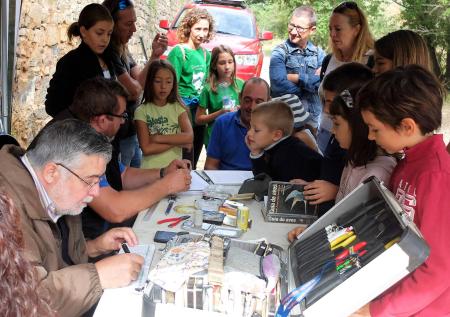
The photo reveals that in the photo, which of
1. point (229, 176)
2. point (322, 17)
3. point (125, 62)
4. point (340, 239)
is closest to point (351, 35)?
point (229, 176)

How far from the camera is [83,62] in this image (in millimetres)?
3520

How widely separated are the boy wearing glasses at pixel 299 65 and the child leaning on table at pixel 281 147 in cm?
201

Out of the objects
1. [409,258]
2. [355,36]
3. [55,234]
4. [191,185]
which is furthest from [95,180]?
[355,36]

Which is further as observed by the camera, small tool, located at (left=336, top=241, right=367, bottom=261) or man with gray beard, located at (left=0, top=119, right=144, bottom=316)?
man with gray beard, located at (left=0, top=119, right=144, bottom=316)

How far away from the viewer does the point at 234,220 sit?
7.57 feet

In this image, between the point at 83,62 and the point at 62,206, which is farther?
the point at 83,62

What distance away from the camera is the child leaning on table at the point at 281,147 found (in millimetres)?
2762

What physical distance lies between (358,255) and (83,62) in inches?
104

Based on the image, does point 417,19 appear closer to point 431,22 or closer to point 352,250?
point 431,22

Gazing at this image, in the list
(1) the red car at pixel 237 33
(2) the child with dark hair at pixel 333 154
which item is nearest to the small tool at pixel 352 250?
(2) the child with dark hair at pixel 333 154

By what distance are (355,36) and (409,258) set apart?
8.94 ft

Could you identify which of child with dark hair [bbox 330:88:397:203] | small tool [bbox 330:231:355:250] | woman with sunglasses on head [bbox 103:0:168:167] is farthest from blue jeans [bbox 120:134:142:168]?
small tool [bbox 330:231:355:250]

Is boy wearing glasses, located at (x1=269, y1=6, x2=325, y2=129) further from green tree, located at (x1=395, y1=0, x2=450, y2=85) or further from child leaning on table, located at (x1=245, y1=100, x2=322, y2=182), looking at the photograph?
green tree, located at (x1=395, y1=0, x2=450, y2=85)

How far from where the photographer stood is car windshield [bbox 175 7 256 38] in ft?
26.5
